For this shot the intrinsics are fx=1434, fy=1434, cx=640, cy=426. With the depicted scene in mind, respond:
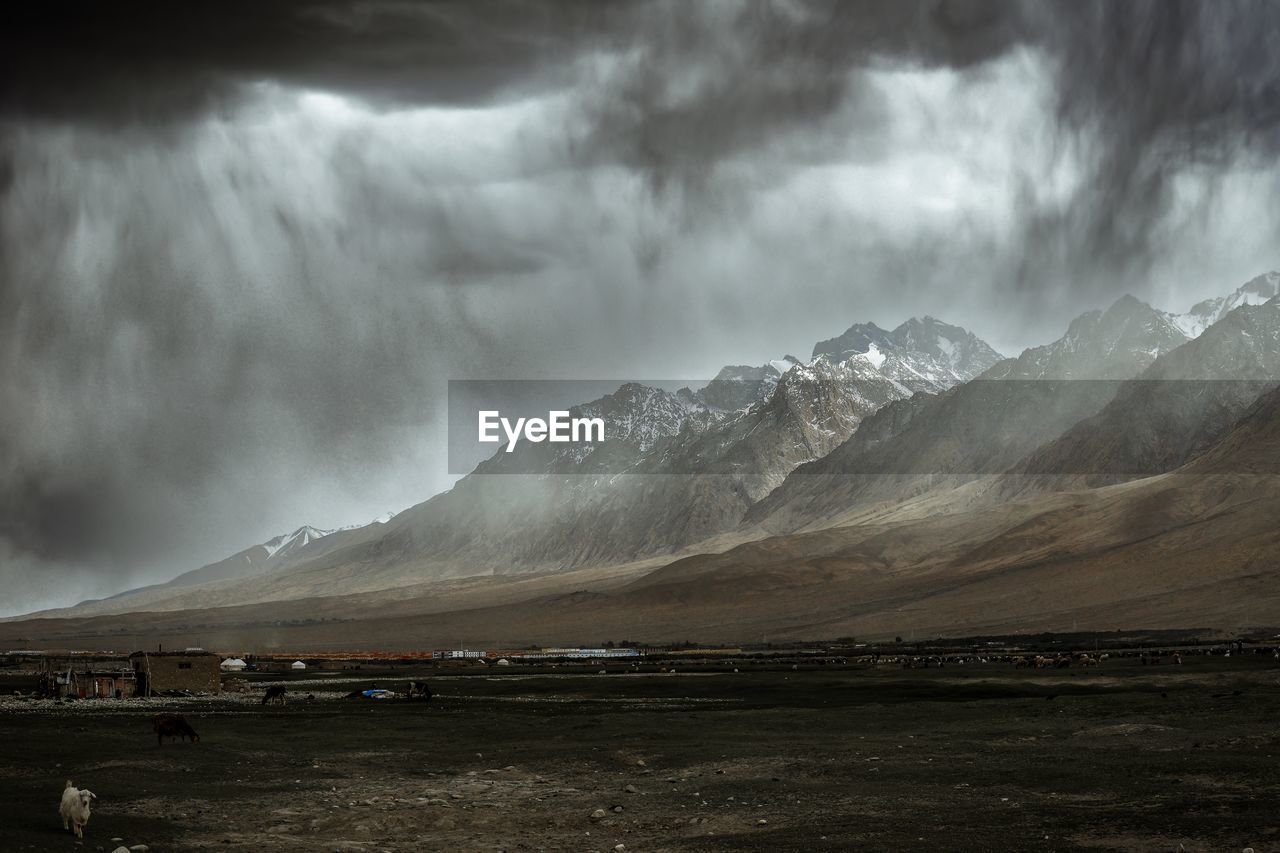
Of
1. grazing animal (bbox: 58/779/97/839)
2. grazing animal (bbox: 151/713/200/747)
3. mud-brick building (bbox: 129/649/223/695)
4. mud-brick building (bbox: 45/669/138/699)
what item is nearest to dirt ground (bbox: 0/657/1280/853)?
Answer: grazing animal (bbox: 58/779/97/839)

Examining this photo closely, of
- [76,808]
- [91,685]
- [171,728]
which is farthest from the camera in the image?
[91,685]

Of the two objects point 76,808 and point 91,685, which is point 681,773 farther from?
point 91,685

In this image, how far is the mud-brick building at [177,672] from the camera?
82.9 m

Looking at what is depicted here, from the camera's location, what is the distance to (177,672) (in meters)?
84.5

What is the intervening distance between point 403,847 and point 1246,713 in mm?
34885

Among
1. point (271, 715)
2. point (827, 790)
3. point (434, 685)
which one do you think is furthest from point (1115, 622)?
point (827, 790)

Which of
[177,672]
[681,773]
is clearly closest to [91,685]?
[177,672]

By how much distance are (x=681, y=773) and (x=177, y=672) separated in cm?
5217

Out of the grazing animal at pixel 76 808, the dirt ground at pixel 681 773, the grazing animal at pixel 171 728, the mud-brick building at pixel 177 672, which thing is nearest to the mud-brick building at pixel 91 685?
the mud-brick building at pixel 177 672

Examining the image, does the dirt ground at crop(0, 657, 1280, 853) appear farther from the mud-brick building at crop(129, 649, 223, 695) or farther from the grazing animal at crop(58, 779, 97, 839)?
the mud-brick building at crop(129, 649, 223, 695)

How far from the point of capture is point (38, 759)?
138 ft

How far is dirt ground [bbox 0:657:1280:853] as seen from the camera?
97.2 ft

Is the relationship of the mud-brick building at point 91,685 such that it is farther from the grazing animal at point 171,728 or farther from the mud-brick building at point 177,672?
the grazing animal at point 171,728

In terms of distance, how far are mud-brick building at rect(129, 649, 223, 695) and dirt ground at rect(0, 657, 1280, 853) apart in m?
12.5
